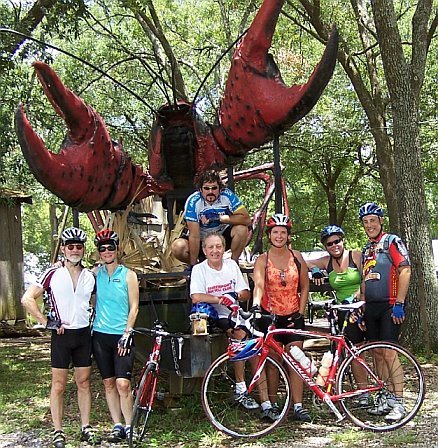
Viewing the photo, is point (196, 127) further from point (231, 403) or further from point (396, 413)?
point (396, 413)

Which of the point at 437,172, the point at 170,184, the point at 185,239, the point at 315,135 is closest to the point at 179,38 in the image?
the point at 315,135

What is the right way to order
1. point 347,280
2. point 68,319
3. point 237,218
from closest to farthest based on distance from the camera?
point 68,319 → point 347,280 → point 237,218

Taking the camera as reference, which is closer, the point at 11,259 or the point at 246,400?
the point at 246,400

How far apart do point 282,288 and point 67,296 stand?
1608 millimetres

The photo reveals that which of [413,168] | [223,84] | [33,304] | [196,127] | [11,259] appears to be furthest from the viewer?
[223,84]

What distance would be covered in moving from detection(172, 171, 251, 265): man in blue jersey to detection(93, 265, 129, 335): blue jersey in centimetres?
88

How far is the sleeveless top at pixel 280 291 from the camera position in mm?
5230

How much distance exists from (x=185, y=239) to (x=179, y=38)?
11314 millimetres

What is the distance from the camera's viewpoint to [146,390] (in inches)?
187

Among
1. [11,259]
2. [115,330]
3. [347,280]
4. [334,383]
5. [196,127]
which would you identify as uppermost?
[196,127]

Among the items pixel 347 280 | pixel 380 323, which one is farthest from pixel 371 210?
pixel 380 323

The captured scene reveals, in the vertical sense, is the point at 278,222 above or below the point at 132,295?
above

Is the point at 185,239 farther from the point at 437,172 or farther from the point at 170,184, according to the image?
Answer: the point at 437,172

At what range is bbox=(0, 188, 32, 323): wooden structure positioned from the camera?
1293 centimetres
